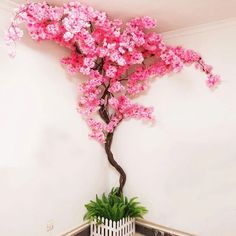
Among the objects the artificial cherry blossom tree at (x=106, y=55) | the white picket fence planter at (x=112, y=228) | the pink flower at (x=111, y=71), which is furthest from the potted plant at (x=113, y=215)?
the pink flower at (x=111, y=71)

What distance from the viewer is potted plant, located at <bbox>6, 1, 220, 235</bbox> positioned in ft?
7.22

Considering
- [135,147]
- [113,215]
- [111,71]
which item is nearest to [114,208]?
[113,215]

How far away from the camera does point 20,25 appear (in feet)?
7.60

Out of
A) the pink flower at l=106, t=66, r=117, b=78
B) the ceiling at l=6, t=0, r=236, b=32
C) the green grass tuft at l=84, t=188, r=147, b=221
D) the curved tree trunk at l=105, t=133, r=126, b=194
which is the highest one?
the ceiling at l=6, t=0, r=236, b=32

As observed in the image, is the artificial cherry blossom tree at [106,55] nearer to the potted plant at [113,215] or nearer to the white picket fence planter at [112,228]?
the potted plant at [113,215]

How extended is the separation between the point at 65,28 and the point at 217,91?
1.60 metres

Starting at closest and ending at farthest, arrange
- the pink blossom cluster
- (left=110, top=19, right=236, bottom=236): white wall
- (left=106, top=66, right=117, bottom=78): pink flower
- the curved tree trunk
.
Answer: the pink blossom cluster < (left=110, top=19, right=236, bottom=236): white wall < (left=106, top=66, right=117, bottom=78): pink flower < the curved tree trunk

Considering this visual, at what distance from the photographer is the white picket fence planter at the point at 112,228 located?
284 centimetres

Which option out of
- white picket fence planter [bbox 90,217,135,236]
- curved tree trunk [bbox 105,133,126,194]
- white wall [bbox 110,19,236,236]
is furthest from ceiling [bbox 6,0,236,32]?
white picket fence planter [bbox 90,217,135,236]

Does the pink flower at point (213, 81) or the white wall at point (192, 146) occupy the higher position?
the pink flower at point (213, 81)

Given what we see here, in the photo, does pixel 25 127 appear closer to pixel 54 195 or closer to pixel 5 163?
pixel 5 163

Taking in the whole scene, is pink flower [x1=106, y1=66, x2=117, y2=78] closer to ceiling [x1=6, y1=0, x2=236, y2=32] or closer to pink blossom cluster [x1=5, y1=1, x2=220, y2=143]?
pink blossom cluster [x1=5, y1=1, x2=220, y2=143]

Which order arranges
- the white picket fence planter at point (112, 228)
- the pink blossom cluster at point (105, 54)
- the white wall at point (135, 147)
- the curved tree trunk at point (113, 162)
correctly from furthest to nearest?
the curved tree trunk at point (113, 162)
the white picket fence planter at point (112, 228)
the white wall at point (135, 147)
the pink blossom cluster at point (105, 54)

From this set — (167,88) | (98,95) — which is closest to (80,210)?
(98,95)
